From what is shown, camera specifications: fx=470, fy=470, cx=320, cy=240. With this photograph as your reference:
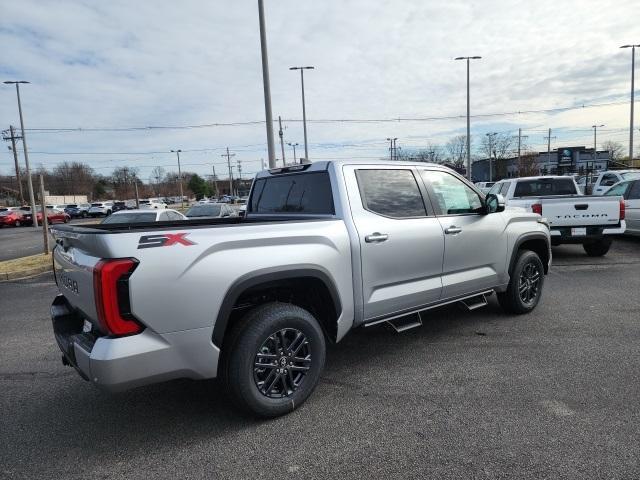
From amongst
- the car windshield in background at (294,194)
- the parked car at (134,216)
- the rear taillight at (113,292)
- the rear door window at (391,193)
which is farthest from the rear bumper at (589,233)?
the rear taillight at (113,292)

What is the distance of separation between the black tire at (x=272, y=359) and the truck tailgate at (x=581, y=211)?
718cm

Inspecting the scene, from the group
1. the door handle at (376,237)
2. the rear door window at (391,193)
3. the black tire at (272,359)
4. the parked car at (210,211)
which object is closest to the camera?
the black tire at (272,359)

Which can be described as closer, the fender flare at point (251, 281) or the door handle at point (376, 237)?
the fender flare at point (251, 281)

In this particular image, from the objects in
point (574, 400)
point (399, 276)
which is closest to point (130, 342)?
point (399, 276)

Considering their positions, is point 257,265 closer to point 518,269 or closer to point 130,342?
point 130,342

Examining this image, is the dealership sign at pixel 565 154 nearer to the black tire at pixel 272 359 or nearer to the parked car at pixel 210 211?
the parked car at pixel 210 211

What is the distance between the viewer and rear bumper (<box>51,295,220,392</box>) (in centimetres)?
271

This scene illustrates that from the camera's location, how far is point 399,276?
410cm

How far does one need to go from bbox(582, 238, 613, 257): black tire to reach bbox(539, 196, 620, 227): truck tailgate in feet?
3.40

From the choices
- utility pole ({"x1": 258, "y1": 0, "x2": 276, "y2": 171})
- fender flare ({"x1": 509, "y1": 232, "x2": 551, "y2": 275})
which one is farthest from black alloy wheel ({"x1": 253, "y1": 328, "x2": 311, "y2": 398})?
utility pole ({"x1": 258, "y1": 0, "x2": 276, "y2": 171})

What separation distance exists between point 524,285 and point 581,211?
4.32m

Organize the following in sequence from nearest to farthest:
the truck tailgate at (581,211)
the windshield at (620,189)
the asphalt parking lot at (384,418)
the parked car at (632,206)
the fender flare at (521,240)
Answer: the asphalt parking lot at (384,418) → the fender flare at (521,240) → the truck tailgate at (581,211) → the parked car at (632,206) → the windshield at (620,189)

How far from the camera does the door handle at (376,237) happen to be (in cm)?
383

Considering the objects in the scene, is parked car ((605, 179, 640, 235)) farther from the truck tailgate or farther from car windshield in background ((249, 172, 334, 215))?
car windshield in background ((249, 172, 334, 215))
